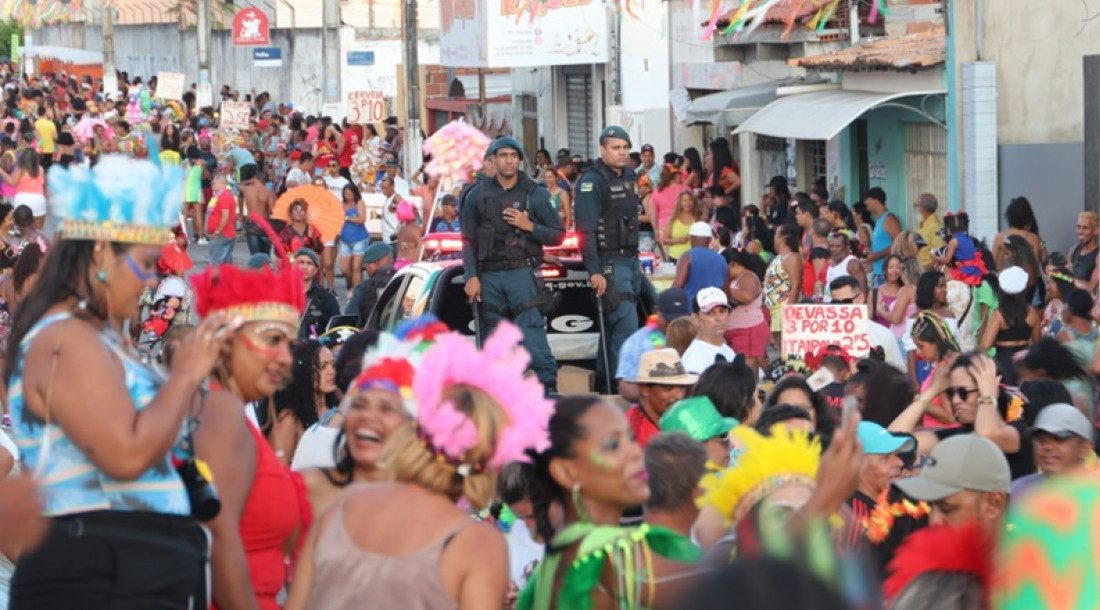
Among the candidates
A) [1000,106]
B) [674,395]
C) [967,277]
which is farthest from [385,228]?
[674,395]

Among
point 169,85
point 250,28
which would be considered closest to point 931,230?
point 169,85

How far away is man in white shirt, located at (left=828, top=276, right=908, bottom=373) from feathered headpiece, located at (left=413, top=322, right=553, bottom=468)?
21.4 feet

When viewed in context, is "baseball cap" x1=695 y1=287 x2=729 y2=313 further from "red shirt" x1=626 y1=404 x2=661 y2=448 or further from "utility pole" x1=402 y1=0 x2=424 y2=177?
"utility pole" x1=402 y1=0 x2=424 y2=177

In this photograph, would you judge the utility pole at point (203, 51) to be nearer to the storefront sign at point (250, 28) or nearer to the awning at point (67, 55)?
the storefront sign at point (250, 28)

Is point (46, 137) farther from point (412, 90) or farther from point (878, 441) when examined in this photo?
point (878, 441)

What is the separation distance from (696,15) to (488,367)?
71.6 feet

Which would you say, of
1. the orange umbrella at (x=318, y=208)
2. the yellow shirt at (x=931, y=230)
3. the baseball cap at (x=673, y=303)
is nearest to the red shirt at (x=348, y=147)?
the orange umbrella at (x=318, y=208)

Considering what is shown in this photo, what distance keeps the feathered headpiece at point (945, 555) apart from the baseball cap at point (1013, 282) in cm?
870

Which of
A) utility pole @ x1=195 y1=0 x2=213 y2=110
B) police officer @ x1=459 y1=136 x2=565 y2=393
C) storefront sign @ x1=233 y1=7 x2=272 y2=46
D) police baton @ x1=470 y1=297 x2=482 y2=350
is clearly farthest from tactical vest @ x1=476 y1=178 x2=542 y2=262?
utility pole @ x1=195 y1=0 x2=213 y2=110

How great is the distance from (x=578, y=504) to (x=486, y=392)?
1.52 ft

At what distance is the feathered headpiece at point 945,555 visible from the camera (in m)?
3.01

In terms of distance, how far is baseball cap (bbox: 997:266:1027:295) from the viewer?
1155 cm

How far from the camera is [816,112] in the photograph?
61.9ft

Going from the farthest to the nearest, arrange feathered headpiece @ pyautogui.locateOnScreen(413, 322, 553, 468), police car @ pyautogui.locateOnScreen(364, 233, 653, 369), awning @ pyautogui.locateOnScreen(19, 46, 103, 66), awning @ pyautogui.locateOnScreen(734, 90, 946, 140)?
awning @ pyautogui.locateOnScreen(19, 46, 103, 66) < awning @ pyautogui.locateOnScreen(734, 90, 946, 140) < police car @ pyautogui.locateOnScreen(364, 233, 653, 369) < feathered headpiece @ pyautogui.locateOnScreen(413, 322, 553, 468)
